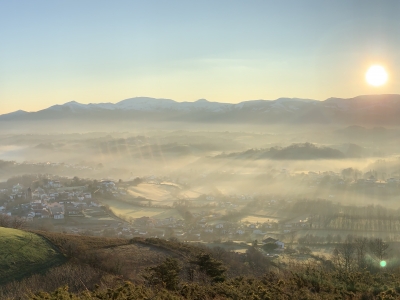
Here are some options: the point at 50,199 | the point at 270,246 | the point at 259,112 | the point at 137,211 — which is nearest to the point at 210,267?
the point at 270,246

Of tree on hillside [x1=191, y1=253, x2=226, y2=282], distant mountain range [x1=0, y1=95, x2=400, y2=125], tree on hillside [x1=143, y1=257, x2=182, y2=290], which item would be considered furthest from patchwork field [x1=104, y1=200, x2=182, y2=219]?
distant mountain range [x1=0, y1=95, x2=400, y2=125]

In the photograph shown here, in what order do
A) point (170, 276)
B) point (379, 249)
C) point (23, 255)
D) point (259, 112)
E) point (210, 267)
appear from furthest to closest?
point (259, 112)
point (379, 249)
point (23, 255)
point (210, 267)
point (170, 276)

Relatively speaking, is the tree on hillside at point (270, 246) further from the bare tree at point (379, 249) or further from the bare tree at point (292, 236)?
the bare tree at point (379, 249)

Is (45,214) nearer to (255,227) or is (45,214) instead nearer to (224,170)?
(255,227)

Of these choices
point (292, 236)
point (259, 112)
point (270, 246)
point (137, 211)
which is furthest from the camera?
point (259, 112)

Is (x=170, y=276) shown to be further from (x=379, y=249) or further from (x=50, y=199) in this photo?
(x=50, y=199)

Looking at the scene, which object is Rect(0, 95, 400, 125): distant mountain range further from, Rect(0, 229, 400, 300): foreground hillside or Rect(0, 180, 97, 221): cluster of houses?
Rect(0, 229, 400, 300): foreground hillside

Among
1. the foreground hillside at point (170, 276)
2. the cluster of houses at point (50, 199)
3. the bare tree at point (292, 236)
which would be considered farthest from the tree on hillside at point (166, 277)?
the cluster of houses at point (50, 199)

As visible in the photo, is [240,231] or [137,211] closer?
[240,231]
